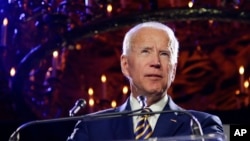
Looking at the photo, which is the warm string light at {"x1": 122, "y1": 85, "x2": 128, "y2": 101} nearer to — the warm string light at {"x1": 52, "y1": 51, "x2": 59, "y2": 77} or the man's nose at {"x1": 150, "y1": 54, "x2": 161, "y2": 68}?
the warm string light at {"x1": 52, "y1": 51, "x2": 59, "y2": 77}

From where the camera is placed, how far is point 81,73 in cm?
288

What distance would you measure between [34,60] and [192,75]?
787 millimetres

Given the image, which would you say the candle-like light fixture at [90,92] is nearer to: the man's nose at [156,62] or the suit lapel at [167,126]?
the man's nose at [156,62]

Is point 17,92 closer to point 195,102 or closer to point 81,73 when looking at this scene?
point 81,73

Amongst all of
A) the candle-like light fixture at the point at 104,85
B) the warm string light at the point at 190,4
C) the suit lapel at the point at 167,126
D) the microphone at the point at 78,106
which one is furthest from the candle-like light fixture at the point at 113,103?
the microphone at the point at 78,106

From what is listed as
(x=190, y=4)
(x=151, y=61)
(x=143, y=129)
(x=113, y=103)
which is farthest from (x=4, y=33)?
(x=143, y=129)

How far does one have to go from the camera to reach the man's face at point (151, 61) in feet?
6.82

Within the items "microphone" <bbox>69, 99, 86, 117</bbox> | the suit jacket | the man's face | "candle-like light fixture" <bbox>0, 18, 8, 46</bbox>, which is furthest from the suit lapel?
"candle-like light fixture" <bbox>0, 18, 8, 46</bbox>

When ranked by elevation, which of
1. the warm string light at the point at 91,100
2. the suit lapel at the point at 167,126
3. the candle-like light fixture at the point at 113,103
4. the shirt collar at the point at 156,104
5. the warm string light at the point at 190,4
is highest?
the warm string light at the point at 190,4

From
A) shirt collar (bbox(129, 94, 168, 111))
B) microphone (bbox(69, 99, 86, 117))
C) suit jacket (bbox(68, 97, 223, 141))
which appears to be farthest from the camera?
shirt collar (bbox(129, 94, 168, 111))

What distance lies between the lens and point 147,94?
2090 millimetres

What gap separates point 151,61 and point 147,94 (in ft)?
0.40

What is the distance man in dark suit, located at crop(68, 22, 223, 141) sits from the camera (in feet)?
6.37

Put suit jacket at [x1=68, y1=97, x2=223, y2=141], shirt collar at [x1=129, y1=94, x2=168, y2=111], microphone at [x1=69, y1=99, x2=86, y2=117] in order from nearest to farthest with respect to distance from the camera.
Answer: microphone at [x1=69, y1=99, x2=86, y2=117], suit jacket at [x1=68, y1=97, x2=223, y2=141], shirt collar at [x1=129, y1=94, x2=168, y2=111]
